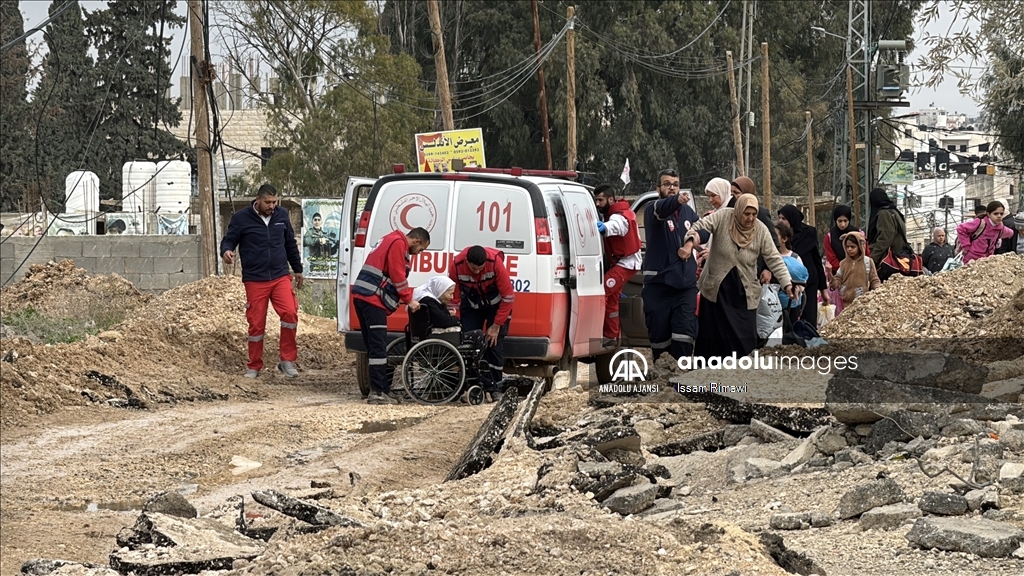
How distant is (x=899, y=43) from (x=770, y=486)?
2431 centimetres

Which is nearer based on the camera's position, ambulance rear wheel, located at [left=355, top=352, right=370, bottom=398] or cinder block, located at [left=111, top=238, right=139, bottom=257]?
ambulance rear wheel, located at [left=355, top=352, right=370, bottom=398]

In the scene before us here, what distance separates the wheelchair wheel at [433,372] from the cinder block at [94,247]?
17.5 m

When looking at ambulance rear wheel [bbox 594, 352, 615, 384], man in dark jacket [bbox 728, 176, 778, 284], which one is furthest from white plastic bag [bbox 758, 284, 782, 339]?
ambulance rear wheel [bbox 594, 352, 615, 384]

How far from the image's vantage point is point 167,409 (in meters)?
12.4

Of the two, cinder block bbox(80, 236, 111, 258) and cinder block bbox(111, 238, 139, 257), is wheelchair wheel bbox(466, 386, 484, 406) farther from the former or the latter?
cinder block bbox(80, 236, 111, 258)

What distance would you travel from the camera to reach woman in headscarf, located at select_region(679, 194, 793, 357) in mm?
10117

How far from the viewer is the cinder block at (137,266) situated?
27219 millimetres

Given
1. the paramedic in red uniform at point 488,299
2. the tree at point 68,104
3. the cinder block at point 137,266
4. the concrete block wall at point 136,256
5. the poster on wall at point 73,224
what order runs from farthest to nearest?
the tree at point 68,104, the poster on wall at point 73,224, the cinder block at point 137,266, the concrete block wall at point 136,256, the paramedic in red uniform at point 488,299

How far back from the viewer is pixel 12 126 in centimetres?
5266

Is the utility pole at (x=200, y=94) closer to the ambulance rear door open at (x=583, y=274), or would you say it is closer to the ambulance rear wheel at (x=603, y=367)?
the ambulance rear wheel at (x=603, y=367)

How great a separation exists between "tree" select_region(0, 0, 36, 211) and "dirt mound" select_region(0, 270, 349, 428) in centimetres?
3109

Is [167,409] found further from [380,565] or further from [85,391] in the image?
[380,565]

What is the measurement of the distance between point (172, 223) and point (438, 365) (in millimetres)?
26338

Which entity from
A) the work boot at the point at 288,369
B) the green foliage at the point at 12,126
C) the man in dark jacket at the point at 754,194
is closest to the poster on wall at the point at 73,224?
the green foliage at the point at 12,126
